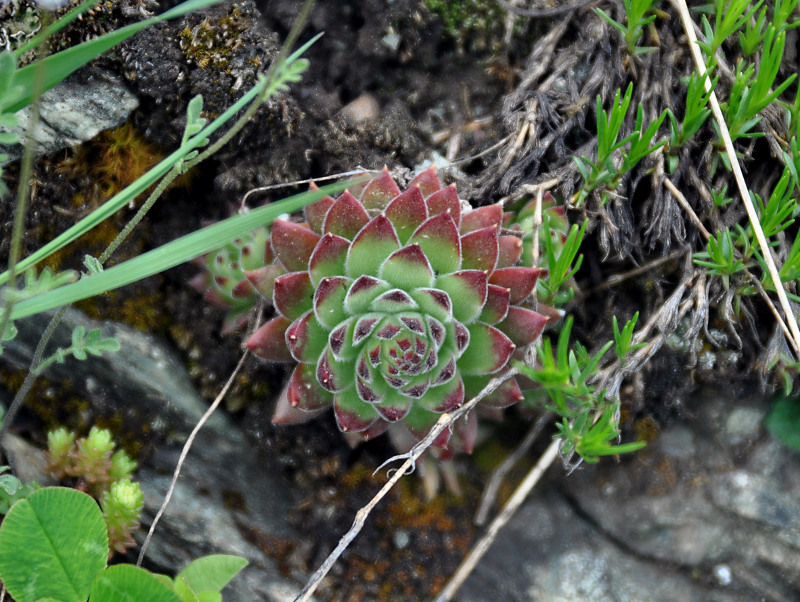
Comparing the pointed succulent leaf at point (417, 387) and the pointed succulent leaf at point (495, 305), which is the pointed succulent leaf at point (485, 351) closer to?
the pointed succulent leaf at point (495, 305)

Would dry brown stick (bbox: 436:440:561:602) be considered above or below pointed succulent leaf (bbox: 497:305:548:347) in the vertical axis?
below

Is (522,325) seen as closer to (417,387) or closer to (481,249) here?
(481,249)

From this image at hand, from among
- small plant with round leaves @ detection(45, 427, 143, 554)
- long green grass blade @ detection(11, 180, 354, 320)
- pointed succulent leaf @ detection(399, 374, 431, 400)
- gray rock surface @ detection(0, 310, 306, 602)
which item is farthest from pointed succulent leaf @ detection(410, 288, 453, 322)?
small plant with round leaves @ detection(45, 427, 143, 554)

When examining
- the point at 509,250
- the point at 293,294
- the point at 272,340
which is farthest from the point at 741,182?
the point at 272,340

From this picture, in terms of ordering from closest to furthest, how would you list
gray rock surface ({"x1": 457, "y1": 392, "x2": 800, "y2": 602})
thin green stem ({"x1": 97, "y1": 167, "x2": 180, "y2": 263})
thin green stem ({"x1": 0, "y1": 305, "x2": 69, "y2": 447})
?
thin green stem ({"x1": 97, "y1": 167, "x2": 180, "y2": 263}), thin green stem ({"x1": 0, "y1": 305, "x2": 69, "y2": 447}), gray rock surface ({"x1": 457, "y1": 392, "x2": 800, "y2": 602})

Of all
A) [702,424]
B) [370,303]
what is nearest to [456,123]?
[370,303]

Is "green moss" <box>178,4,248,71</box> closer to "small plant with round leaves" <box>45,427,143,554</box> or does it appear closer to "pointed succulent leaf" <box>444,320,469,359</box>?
"pointed succulent leaf" <box>444,320,469,359</box>

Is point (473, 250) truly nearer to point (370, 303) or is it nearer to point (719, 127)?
point (370, 303)

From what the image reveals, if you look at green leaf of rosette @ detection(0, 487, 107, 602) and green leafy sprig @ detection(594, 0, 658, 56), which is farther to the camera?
green leafy sprig @ detection(594, 0, 658, 56)

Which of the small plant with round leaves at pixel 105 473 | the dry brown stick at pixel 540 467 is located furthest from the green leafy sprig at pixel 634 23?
the small plant with round leaves at pixel 105 473
